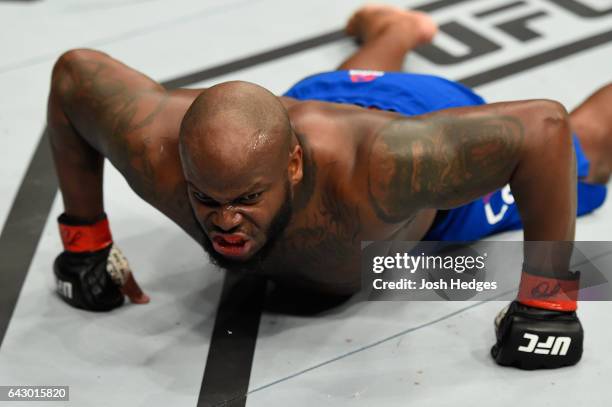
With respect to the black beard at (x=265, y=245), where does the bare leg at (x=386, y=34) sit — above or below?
below

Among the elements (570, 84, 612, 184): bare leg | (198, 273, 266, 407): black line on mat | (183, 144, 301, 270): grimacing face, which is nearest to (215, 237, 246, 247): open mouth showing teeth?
(183, 144, 301, 270): grimacing face

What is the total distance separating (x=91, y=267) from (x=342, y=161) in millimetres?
571

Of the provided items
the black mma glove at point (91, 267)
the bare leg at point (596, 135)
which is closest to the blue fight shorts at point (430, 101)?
the bare leg at point (596, 135)

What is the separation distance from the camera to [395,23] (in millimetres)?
2607

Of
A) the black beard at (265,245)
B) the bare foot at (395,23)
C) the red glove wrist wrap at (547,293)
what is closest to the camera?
the black beard at (265,245)

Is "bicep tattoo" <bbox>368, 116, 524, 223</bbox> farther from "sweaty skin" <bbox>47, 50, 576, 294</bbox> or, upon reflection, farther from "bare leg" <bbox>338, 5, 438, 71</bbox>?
"bare leg" <bbox>338, 5, 438, 71</bbox>

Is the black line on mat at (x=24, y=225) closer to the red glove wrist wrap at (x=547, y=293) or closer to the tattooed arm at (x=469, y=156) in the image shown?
the tattooed arm at (x=469, y=156)

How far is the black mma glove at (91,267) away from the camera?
192cm

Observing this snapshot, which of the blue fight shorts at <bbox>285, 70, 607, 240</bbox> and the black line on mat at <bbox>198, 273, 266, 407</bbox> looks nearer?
the black line on mat at <bbox>198, 273, 266, 407</bbox>

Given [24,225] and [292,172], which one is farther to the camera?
[24,225]

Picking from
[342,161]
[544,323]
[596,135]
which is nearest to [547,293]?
[544,323]

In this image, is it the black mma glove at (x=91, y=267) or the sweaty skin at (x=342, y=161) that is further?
the black mma glove at (x=91, y=267)

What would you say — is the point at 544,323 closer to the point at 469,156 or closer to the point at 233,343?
the point at 469,156

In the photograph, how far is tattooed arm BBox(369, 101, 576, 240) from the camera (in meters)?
1.58
